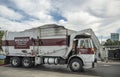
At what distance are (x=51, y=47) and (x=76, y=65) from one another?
9.05 ft

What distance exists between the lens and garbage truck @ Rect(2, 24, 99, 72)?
646 inches

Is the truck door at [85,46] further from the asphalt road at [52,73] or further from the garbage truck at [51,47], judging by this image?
the asphalt road at [52,73]

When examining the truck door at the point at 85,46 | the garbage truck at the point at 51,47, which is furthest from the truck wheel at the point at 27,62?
the truck door at the point at 85,46

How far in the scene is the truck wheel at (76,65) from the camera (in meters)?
16.3

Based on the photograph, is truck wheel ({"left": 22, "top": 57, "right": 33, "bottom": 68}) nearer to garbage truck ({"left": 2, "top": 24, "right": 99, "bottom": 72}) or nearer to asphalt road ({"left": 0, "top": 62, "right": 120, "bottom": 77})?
garbage truck ({"left": 2, "top": 24, "right": 99, "bottom": 72})

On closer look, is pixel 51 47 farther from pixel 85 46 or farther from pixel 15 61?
pixel 15 61

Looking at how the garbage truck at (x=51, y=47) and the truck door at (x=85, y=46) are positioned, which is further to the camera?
the garbage truck at (x=51, y=47)

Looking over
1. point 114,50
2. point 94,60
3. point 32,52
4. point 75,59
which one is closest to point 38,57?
point 32,52

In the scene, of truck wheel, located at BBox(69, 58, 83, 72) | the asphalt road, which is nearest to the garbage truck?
truck wheel, located at BBox(69, 58, 83, 72)

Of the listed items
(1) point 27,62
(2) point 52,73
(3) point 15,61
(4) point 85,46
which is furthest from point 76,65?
(3) point 15,61

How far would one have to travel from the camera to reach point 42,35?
18.5 metres

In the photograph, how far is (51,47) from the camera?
17.9m

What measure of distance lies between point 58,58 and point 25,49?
3.37m

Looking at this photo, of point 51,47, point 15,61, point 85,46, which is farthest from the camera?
point 15,61
